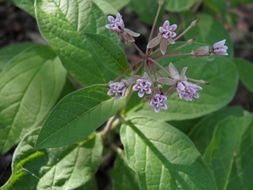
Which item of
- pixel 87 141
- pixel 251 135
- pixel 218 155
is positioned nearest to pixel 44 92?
pixel 87 141

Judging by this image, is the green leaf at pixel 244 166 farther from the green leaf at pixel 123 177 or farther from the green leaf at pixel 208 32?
the green leaf at pixel 208 32

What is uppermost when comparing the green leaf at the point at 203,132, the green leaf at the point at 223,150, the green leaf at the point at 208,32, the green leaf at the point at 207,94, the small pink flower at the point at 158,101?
the small pink flower at the point at 158,101

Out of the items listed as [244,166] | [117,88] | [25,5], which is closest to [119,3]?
[25,5]

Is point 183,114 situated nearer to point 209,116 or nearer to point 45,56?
point 209,116

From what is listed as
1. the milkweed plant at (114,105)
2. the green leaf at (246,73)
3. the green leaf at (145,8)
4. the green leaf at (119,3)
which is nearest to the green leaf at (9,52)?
the milkweed plant at (114,105)

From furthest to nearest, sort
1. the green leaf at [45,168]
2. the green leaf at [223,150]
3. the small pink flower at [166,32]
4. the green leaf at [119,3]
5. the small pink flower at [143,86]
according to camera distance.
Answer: the green leaf at [119,3], the green leaf at [223,150], the green leaf at [45,168], the small pink flower at [166,32], the small pink flower at [143,86]
